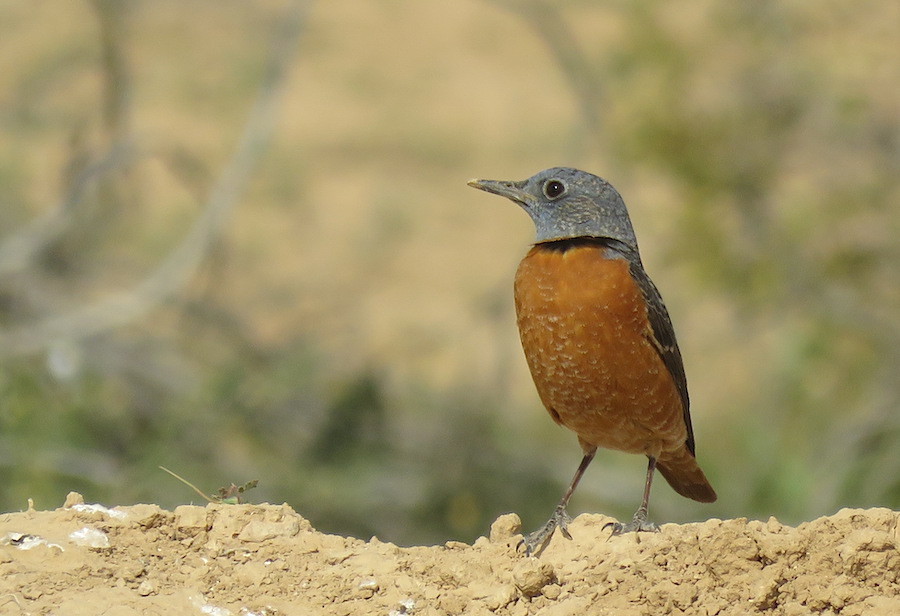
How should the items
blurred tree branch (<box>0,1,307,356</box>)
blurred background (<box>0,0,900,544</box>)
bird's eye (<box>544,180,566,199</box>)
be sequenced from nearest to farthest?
bird's eye (<box>544,180,566,199</box>) → blurred tree branch (<box>0,1,307,356</box>) → blurred background (<box>0,0,900,544</box>)

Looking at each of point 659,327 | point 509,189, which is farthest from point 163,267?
point 659,327

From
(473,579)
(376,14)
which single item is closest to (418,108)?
(376,14)

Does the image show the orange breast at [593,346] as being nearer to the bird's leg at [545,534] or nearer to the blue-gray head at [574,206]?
the blue-gray head at [574,206]

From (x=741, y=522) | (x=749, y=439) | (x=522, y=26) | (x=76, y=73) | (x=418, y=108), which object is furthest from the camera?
(x=522, y=26)

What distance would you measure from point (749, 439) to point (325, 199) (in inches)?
326

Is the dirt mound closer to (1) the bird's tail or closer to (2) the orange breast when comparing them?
(2) the orange breast

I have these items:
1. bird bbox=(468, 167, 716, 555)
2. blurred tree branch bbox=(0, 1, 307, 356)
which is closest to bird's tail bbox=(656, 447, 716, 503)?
bird bbox=(468, 167, 716, 555)

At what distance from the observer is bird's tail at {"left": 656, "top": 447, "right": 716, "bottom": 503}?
18.3 feet

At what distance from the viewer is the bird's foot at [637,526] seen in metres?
4.13

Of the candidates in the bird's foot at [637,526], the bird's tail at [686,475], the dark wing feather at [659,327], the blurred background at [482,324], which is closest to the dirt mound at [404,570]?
the bird's foot at [637,526]

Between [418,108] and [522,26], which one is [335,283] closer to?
[418,108]

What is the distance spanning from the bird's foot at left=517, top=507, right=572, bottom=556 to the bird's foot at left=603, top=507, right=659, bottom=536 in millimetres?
153

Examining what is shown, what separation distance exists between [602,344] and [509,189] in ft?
3.56

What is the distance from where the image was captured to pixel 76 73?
15555 millimetres
